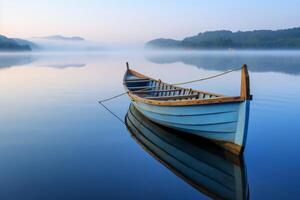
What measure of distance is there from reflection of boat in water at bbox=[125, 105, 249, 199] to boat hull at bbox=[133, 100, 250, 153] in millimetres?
419

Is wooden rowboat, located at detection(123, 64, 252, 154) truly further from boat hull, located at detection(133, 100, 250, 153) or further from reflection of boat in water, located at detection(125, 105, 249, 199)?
reflection of boat in water, located at detection(125, 105, 249, 199)

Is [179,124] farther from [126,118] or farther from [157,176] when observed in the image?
[126,118]

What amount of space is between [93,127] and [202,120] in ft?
17.6

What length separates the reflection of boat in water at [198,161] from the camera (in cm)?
749

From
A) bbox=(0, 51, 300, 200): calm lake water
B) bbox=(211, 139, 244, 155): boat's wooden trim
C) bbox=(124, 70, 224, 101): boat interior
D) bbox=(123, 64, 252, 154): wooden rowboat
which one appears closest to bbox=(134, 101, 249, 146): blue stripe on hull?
bbox=(123, 64, 252, 154): wooden rowboat

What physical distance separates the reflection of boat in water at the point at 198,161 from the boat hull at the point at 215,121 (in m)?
0.42

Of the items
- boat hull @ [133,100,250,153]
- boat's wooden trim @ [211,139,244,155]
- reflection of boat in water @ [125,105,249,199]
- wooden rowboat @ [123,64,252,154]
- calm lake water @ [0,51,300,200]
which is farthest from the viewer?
boat's wooden trim @ [211,139,244,155]

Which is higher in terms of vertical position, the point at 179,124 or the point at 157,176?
the point at 179,124

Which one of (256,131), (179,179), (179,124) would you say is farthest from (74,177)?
(256,131)

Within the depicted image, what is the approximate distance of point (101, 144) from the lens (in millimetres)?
10672

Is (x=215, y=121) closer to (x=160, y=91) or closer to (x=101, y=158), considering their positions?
(x=101, y=158)

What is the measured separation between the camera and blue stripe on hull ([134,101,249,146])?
8609 millimetres

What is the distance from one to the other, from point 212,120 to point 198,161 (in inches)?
55.2

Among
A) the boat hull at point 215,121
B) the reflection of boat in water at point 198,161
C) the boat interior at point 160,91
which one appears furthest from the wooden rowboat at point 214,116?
the reflection of boat in water at point 198,161
